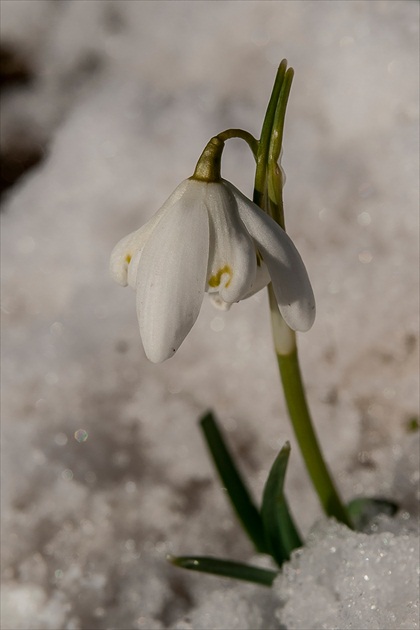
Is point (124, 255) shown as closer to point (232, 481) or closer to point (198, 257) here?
point (198, 257)

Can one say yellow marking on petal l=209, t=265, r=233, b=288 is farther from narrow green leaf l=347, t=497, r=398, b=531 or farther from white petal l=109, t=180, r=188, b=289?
narrow green leaf l=347, t=497, r=398, b=531

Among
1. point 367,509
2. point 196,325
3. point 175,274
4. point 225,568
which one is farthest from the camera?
point 196,325

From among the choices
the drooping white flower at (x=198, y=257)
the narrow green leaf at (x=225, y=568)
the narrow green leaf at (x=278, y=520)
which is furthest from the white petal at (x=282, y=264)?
the narrow green leaf at (x=225, y=568)

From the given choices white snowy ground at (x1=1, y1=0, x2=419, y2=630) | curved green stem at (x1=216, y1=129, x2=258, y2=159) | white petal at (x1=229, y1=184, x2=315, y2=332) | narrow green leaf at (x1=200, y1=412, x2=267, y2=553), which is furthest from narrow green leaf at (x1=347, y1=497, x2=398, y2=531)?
curved green stem at (x1=216, y1=129, x2=258, y2=159)

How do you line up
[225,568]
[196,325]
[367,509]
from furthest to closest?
Result: [196,325]
[367,509]
[225,568]

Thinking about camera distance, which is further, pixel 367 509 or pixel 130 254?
pixel 367 509

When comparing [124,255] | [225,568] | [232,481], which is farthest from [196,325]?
[124,255]

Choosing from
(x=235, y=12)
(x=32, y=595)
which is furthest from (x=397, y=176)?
(x=32, y=595)

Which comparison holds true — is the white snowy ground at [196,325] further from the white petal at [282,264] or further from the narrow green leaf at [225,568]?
the white petal at [282,264]
